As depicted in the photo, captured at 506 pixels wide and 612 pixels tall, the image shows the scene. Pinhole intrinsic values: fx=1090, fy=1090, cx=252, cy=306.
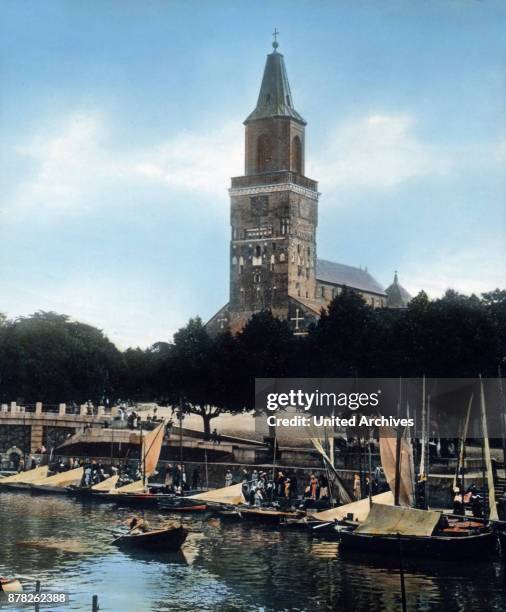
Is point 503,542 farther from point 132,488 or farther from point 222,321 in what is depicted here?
point 222,321

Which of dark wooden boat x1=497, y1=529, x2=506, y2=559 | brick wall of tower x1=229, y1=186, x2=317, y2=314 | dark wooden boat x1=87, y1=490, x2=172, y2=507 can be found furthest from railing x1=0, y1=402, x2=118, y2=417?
dark wooden boat x1=497, y1=529, x2=506, y2=559

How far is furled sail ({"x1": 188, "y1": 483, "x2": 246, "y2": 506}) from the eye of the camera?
5575 centimetres

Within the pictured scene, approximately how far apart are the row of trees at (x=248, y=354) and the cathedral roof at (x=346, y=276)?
95.9ft

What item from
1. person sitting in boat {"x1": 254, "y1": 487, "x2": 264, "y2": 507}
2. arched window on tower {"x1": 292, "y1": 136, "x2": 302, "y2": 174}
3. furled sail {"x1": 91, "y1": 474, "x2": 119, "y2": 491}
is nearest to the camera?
person sitting in boat {"x1": 254, "y1": 487, "x2": 264, "y2": 507}

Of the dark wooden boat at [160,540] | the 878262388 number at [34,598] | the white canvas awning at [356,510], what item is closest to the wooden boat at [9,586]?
the 878262388 number at [34,598]

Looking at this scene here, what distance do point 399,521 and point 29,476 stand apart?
113 ft

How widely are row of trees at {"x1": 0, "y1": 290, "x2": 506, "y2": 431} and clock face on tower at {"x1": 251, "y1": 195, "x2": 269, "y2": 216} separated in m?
20.7

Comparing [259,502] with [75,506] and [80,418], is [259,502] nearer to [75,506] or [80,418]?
[75,506]

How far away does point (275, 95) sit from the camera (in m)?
122

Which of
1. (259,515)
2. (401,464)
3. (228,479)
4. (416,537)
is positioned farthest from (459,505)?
(228,479)

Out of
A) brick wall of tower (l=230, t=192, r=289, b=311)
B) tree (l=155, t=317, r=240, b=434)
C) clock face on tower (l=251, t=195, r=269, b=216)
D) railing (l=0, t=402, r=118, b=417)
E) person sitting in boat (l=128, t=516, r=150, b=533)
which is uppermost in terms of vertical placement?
clock face on tower (l=251, t=195, r=269, b=216)

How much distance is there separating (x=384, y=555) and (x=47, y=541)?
15224mm

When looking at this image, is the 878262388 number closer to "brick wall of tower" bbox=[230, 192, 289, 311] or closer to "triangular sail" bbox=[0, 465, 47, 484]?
"triangular sail" bbox=[0, 465, 47, 484]

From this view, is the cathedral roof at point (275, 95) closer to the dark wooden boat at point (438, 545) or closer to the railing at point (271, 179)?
the railing at point (271, 179)
